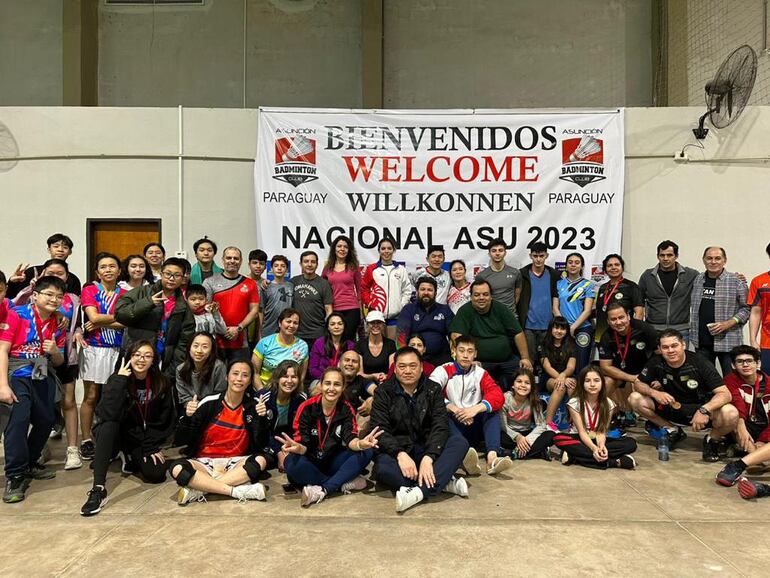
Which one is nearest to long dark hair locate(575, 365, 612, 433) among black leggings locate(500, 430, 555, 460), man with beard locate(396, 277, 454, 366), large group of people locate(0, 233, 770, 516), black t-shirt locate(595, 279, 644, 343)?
large group of people locate(0, 233, 770, 516)

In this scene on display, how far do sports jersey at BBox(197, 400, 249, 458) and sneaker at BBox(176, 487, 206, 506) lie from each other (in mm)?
378

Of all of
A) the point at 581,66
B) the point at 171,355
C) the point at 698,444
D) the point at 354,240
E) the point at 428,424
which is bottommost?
the point at 698,444

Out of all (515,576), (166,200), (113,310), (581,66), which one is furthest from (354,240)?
(581,66)

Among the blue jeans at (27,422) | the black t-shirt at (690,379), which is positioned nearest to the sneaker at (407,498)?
the blue jeans at (27,422)

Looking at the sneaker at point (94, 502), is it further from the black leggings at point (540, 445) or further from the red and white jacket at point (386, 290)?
the black leggings at point (540, 445)

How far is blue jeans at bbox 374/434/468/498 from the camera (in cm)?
340

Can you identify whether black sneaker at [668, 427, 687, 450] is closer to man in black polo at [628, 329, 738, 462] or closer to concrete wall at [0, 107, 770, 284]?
man in black polo at [628, 329, 738, 462]

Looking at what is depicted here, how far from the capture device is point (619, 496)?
3.50 meters

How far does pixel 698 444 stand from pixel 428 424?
2763 millimetres

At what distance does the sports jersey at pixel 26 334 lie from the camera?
3.67m

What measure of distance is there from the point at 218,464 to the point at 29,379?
1.42 meters

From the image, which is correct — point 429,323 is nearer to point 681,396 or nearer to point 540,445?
point 540,445

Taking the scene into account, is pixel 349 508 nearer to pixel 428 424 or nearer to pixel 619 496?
pixel 428 424

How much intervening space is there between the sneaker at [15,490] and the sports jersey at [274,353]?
5.89 ft
